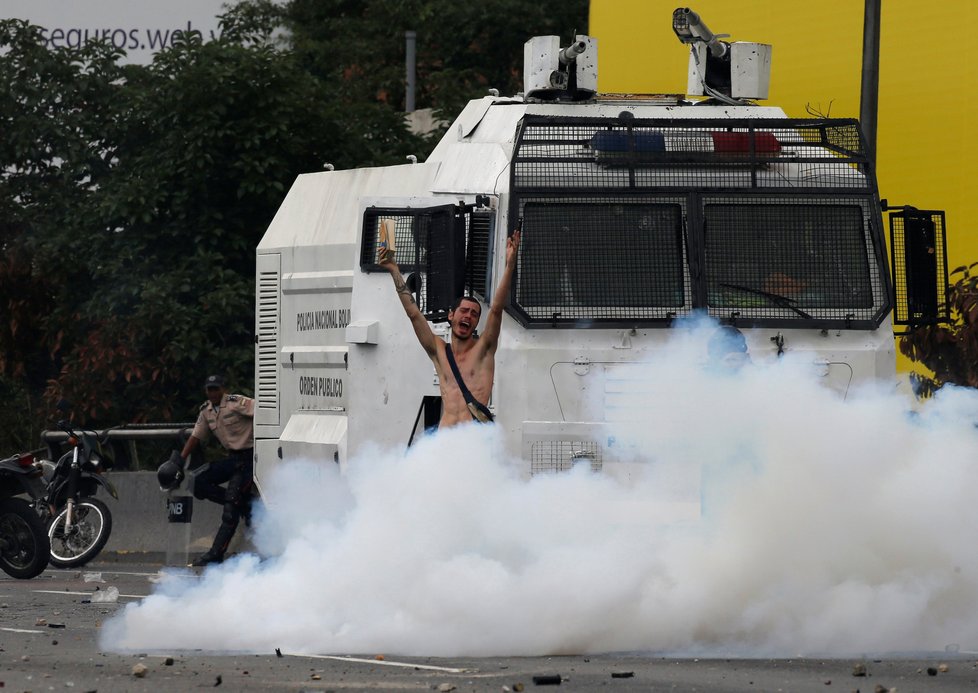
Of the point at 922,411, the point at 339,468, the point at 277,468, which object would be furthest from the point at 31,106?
the point at 922,411

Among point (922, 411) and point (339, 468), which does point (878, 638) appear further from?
point (339, 468)

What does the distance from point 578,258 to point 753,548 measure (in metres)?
2.22

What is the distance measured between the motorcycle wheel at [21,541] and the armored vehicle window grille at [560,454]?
501cm

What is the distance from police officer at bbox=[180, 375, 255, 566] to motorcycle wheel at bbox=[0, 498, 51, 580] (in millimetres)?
1626

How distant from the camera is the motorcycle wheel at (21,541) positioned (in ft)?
46.3

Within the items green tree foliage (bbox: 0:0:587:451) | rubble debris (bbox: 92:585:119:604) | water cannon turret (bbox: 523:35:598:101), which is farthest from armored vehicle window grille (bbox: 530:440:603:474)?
green tree foliage (bbox: 0:0:587:451)

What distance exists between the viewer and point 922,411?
9.88 m

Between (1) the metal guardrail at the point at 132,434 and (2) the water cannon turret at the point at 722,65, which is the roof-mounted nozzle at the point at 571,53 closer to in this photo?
(2) the water cannon turret at the point at 722,65

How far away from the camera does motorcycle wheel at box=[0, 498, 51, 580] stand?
1411 centimetres

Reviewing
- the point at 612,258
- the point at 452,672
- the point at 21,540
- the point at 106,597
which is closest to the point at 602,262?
the point at 612,258

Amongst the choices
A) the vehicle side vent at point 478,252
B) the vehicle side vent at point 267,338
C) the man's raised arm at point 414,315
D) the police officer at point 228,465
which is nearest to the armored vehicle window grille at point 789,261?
the vehicle side vent at point 478,252

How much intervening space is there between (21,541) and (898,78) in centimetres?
904

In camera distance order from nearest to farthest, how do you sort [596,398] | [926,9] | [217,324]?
1. [596,398]
2. [926,9]
3. [217,324]

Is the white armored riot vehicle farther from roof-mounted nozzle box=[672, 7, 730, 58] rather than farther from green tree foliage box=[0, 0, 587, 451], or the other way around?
green tree foliage box=[0, 0, 587, 451]
